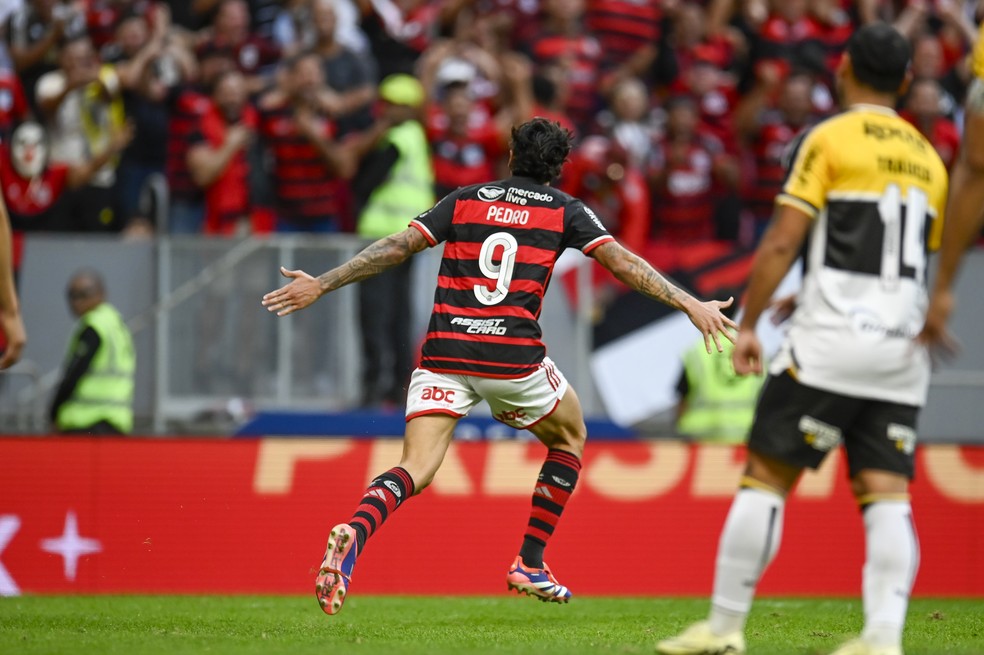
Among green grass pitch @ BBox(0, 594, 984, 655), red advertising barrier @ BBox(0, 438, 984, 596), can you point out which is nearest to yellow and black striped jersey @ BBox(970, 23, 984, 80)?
green grass pitch @ BBox(0, 594, 984, 655)

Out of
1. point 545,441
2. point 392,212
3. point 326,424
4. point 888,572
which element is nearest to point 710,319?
point 545,441

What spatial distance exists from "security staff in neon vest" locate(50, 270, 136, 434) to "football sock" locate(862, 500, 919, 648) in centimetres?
758

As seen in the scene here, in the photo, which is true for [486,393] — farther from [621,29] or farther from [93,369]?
[621,29]

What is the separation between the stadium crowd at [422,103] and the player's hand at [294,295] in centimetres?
575

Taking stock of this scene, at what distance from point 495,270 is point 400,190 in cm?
560

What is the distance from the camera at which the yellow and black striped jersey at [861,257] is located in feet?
17.8

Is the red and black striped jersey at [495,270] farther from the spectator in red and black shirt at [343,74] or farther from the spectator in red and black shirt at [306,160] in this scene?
the spectator in red and black shirt at [343,74]

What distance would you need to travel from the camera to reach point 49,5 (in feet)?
46.4

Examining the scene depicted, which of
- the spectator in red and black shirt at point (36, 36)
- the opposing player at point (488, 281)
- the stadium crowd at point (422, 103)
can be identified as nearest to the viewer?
the opposing player at point (488, 281)

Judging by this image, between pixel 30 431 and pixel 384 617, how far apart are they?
513 centimetres

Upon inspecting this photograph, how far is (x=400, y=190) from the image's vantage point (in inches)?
503

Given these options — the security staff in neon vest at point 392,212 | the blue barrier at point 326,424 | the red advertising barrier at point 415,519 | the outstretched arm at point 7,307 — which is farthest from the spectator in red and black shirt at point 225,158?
the outstretched arm at point 7,307

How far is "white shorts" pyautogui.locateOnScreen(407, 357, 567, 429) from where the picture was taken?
7316mm

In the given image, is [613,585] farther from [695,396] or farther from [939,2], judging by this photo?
[939,2]
